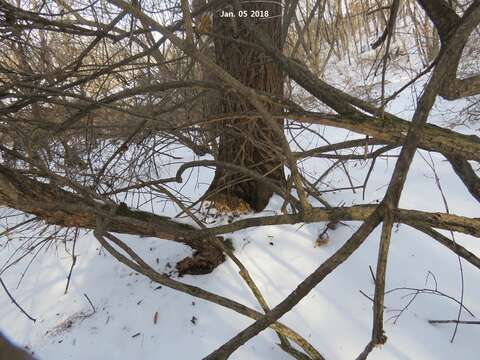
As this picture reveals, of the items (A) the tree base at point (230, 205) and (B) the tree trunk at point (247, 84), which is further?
(A) the tree base at point (230, 205)

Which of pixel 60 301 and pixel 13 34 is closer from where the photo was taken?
pixel 13 34

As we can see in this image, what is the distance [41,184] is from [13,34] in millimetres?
733

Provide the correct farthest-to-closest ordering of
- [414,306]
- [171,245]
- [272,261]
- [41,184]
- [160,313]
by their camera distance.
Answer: [171,245] < [272,261] < [160,313] < [414,306] < [41,184]

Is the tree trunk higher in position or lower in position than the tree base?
higher

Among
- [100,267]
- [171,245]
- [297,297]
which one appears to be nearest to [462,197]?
[171,245]

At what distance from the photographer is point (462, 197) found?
2.68 meters

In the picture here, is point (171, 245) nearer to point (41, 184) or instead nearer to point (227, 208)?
point (227, 208)

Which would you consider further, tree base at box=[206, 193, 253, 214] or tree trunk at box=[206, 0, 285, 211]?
tree base at box=[206, 193, 253, 214]

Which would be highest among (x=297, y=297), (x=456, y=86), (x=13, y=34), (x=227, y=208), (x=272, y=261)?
(x=13, y=34)

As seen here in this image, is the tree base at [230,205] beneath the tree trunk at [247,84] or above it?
beneath

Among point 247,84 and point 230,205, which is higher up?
point 247,84

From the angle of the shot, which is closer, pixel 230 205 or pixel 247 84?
pixel 247 84

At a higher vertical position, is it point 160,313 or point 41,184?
point 41,184

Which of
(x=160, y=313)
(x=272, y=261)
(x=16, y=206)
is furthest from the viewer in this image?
(x=272, y=261)
